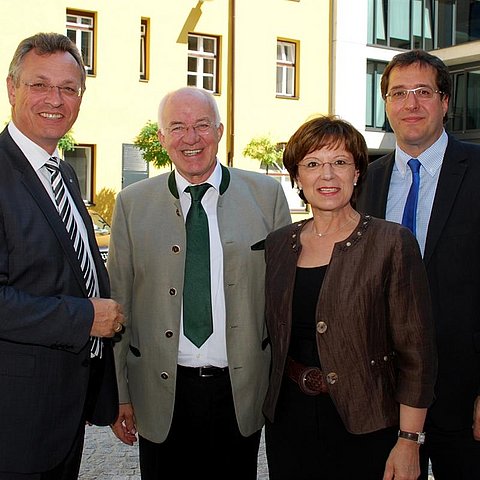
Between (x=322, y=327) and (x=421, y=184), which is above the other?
(x=421, y=184)

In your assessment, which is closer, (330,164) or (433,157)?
(330,164)

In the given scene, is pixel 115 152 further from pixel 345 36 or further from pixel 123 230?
pixel 123 230

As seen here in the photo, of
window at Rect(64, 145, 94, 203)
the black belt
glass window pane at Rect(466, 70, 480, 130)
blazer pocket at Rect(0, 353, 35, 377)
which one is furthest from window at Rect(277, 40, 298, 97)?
blazer pocket at Rect(0, 353, 35, 377)

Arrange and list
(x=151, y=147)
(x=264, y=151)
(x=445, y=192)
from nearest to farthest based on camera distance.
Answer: (x=445, y=192)
(x=151, y=147)
(x=264, y=151)

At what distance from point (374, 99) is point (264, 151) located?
561 centimetres

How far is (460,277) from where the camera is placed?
8.95ft

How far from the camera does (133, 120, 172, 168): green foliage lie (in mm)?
15945

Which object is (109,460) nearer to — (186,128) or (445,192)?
(186,128)

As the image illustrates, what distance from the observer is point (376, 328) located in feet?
7.89

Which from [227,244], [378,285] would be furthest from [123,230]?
[378,285]

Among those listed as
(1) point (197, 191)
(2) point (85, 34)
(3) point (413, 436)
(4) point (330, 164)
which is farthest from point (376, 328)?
(2) point (85, 34)

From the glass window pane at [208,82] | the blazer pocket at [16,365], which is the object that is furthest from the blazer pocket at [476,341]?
the glass window pane at [208,82]

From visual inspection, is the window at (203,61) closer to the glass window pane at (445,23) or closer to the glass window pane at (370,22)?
the glass window pane at (370,22)

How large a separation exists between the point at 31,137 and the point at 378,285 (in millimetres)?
1497
